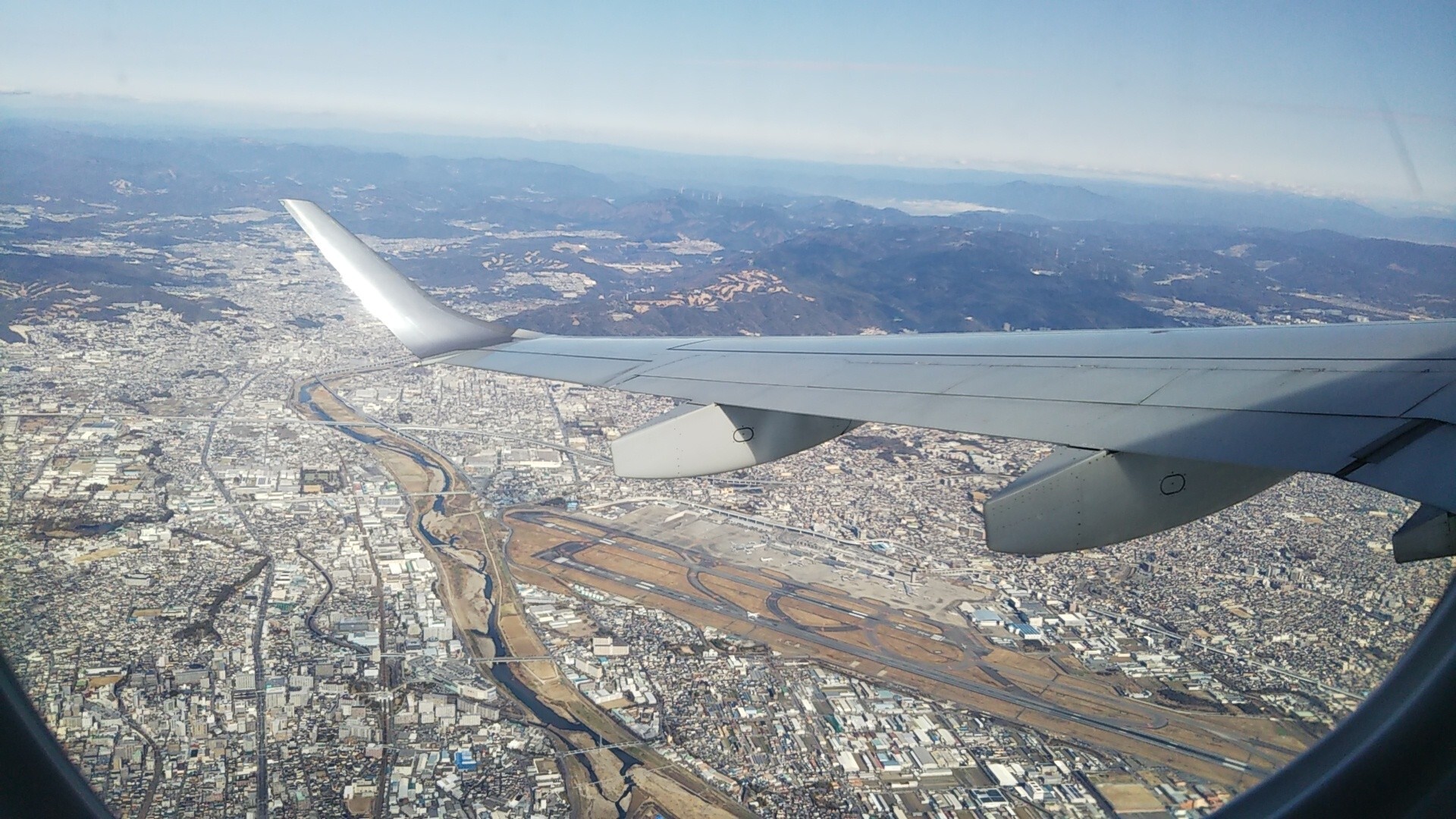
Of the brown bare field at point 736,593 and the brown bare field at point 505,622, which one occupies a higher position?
the brown bare field at point 736,593

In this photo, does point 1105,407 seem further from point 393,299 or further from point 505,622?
point 505,622

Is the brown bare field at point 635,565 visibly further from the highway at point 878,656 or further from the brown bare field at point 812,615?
the brown bare field at point 812,615

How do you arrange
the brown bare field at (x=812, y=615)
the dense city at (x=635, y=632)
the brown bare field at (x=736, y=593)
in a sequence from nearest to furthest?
1. the dense city at (x=635, y=632)
2. the brown bare field at (x=812, y=615)
3. the brown bare field at (x=736, y=593)

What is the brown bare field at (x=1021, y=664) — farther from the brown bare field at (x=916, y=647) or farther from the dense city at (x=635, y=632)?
the brown bare field at (x=916, y=647)

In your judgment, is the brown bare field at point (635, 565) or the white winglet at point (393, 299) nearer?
the white winglet at point (393, 299)

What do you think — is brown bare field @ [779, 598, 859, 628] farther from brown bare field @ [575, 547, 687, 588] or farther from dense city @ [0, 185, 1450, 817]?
brown bare field @ [575, 547, 687, 588]

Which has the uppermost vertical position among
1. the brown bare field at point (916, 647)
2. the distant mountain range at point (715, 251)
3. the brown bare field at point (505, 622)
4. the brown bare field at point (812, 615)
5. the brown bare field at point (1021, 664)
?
the distant mountain range at point (715, 251)

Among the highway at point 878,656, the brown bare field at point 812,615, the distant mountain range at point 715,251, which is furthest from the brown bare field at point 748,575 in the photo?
the distant mountain range at point 715,251

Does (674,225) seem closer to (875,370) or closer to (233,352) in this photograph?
(233,352)

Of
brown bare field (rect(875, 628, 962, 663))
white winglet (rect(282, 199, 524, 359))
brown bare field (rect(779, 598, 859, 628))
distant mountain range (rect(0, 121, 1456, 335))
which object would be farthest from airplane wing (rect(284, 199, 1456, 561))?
distant mountain range (rect(0, 121, 1456, 335))

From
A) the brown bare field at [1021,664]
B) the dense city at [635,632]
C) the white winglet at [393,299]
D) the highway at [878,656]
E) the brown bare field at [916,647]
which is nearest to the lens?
the white winglet at [393,299]
